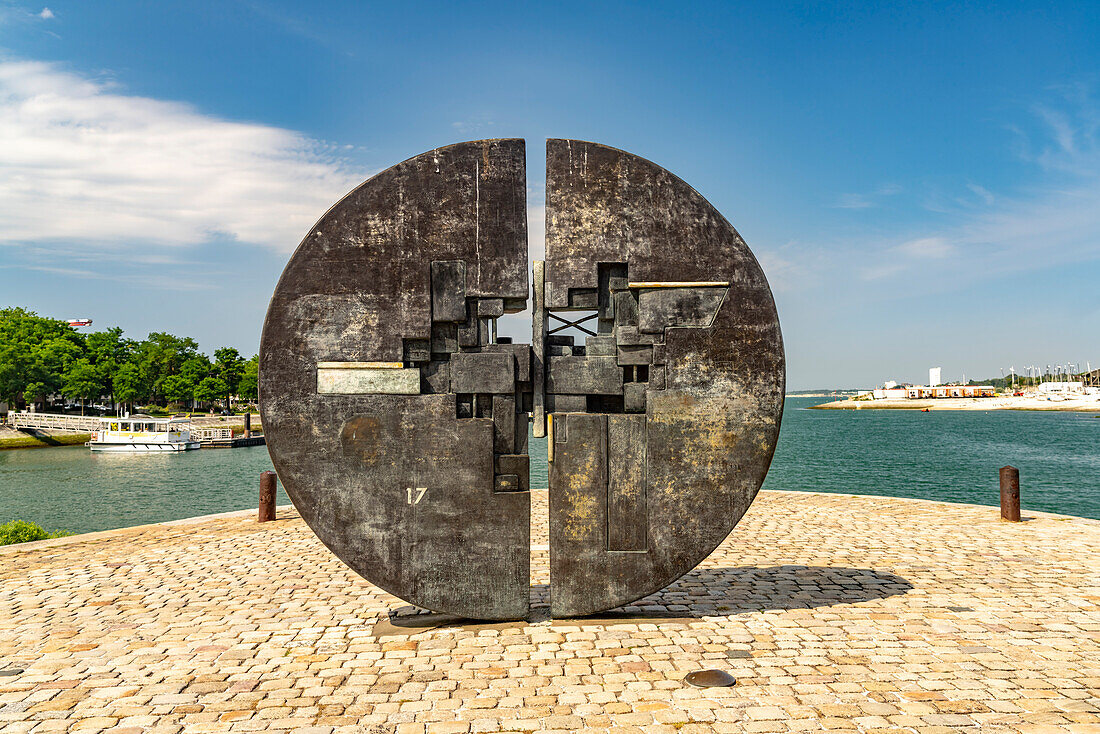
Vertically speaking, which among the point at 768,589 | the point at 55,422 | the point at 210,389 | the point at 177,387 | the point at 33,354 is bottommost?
the point at 768,589

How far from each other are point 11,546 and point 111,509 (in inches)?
664

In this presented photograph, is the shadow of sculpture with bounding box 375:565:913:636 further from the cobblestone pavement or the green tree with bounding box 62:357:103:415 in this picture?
the green tree with bounding box 62:357:103:415

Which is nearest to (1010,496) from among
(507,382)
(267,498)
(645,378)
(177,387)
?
(645,378)

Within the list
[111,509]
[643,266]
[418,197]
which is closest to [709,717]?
[643,266]

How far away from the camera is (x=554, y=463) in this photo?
6359mm

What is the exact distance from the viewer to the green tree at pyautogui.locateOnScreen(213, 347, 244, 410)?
7619cm

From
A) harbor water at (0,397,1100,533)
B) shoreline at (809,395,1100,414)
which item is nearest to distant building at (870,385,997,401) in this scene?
shoreline at (809,395,1100,414)

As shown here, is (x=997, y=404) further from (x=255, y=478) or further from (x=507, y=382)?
(x=507, y=382)

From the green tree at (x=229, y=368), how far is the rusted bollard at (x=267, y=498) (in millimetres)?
69848

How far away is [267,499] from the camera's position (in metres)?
12.5

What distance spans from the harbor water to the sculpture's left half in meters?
17.8

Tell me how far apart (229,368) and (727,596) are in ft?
259

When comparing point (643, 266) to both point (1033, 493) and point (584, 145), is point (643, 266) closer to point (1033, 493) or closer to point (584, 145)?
point (584, 145)

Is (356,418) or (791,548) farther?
(791,548)
